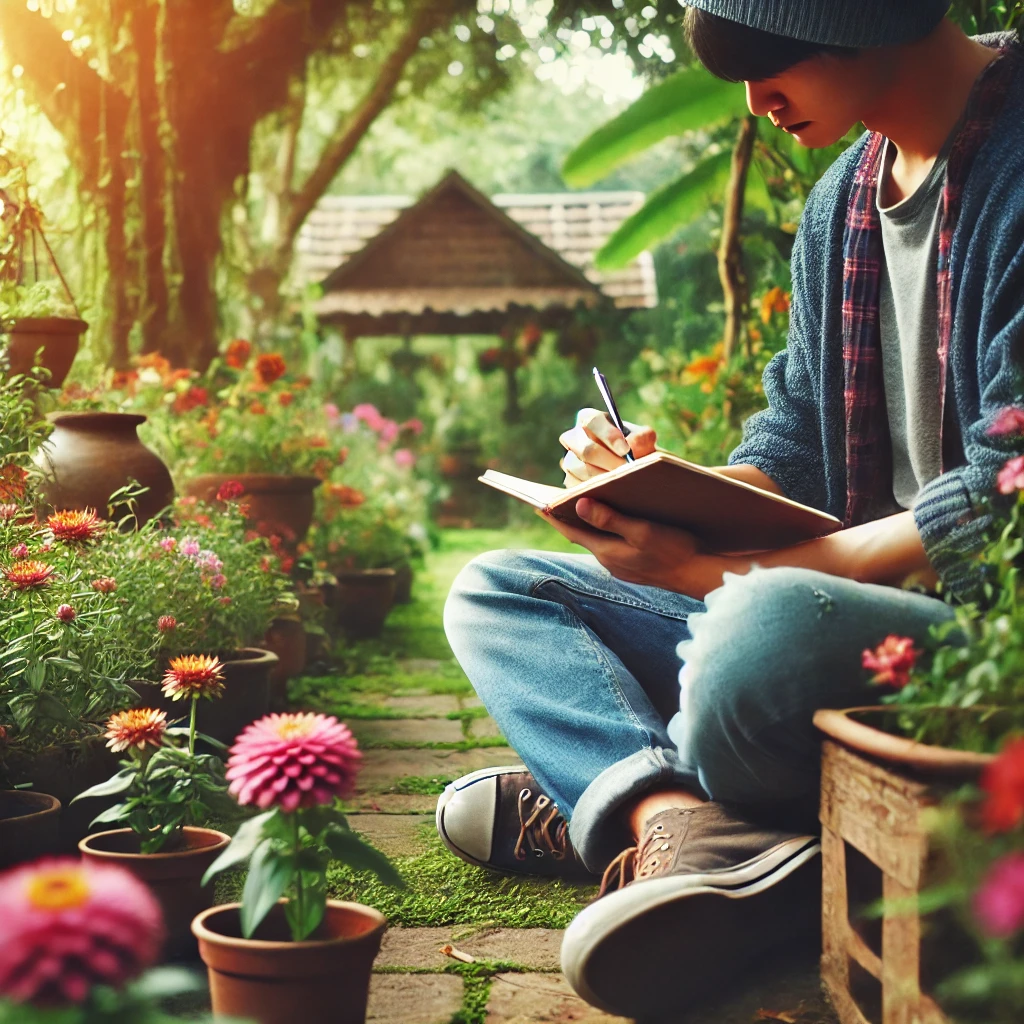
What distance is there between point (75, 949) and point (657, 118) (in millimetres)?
4503

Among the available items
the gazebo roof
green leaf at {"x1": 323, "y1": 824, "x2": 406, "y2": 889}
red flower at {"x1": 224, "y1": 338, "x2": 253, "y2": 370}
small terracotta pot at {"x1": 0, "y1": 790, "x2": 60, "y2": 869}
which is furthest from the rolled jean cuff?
the gazebo roof

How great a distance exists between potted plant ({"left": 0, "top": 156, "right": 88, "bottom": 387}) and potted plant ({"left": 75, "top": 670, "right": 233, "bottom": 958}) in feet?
4.76

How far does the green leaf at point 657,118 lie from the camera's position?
4.38 meters

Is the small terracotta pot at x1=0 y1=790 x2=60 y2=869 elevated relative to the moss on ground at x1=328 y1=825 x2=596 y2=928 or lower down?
elevated

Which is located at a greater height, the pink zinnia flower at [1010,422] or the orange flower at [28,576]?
the pink zinnia flower at [1010,422]

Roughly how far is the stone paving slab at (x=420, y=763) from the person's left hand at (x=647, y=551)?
103 centimetres

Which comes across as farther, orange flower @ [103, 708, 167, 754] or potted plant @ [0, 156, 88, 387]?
potted plant @ [0, 156, 88, 387]

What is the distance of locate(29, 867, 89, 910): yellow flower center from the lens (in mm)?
727

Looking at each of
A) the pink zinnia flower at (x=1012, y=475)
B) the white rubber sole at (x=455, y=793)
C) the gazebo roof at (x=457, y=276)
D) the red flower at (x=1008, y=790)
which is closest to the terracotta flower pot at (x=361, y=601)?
the white rubber sole at (x=455, y=793)

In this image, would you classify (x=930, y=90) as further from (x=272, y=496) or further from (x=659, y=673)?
(x=272, y=496)

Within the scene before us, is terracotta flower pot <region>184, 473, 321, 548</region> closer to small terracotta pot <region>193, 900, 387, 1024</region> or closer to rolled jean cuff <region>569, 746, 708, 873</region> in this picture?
rolled jean cuff <region>569, 746, 708, 873</region>

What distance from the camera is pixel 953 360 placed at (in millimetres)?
1519

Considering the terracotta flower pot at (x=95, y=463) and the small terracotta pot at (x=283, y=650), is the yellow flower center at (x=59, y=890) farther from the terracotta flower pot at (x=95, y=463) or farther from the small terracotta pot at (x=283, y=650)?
the small terracotta pot at (x=283, y=650)

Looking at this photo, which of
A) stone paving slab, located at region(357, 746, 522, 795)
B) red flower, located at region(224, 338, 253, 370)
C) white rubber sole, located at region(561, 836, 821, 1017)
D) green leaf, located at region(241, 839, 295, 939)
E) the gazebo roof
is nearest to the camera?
green leaf, located at region(241, 839, 295, 939)
